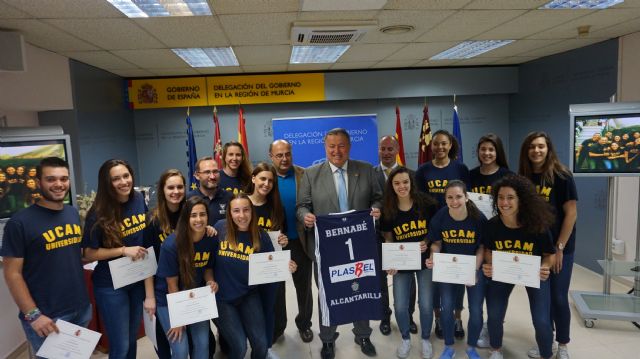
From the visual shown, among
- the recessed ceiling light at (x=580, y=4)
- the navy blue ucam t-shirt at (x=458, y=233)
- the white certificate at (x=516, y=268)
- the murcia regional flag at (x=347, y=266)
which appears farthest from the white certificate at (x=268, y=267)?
the recessed ceiling light at (x=580, y=4)

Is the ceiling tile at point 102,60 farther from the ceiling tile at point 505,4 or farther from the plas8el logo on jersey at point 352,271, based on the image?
the ceiling tile at point 505,4

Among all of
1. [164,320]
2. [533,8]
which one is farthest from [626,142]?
[164,320]

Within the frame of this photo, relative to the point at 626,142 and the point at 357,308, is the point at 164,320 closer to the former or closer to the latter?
the point at 357,308

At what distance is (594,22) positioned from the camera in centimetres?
354

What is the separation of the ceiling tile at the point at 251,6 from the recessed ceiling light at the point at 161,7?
8 centimetres

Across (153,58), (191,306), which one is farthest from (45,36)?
(191,306)

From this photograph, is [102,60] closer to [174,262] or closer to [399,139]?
[174,262]

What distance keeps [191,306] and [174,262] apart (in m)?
0.27

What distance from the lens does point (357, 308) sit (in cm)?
265

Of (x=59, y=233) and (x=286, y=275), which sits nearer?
(x=59, y=233)

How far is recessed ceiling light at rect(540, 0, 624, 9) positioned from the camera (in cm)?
298

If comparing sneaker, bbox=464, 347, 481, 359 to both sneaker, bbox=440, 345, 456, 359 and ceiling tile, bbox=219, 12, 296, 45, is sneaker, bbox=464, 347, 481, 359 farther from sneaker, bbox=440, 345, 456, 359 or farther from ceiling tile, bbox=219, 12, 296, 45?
ceiling tile, bbox=219, 12, 296, 45

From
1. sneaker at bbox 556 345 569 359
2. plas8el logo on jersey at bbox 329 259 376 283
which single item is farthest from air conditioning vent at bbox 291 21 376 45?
sneaker at bbox 556 345 569 359

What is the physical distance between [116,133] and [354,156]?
339 cm
